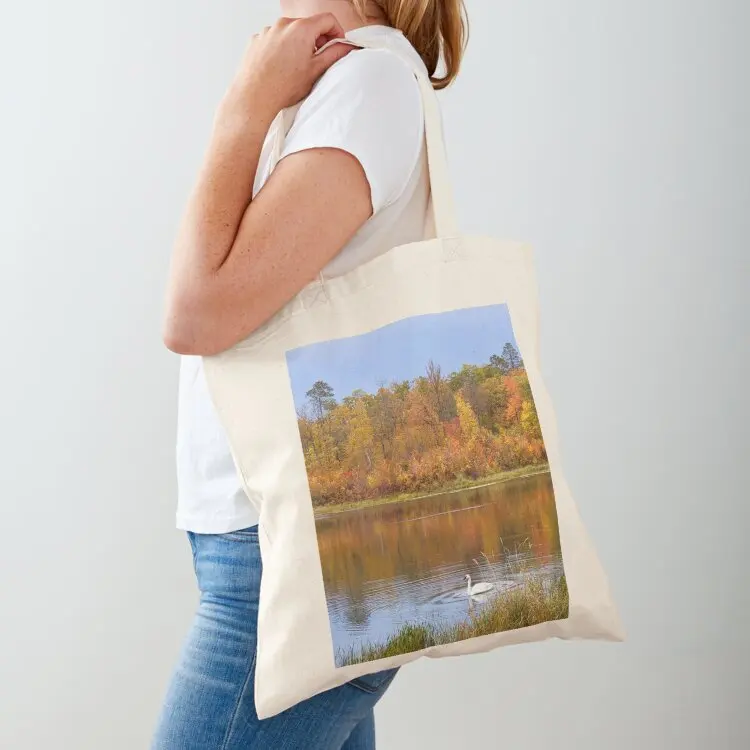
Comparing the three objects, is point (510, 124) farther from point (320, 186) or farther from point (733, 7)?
point (320, 186)

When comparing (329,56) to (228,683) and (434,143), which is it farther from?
(228,683)

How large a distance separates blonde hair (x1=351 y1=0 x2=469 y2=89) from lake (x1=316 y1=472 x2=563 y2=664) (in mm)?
396

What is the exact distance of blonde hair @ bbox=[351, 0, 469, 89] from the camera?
2.52ft

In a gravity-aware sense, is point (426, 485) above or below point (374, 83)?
below

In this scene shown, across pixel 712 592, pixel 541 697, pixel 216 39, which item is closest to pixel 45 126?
pixel 216 39

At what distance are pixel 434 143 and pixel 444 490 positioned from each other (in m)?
0.26

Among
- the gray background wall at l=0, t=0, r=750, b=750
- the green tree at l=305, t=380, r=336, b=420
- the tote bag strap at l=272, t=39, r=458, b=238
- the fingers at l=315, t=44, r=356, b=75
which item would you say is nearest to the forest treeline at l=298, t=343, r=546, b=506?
the green tree at l=305, t=380, r=336, b=420

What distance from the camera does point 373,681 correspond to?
27.9 inches

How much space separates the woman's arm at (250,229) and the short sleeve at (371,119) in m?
0.01

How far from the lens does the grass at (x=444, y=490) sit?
656 millimetres

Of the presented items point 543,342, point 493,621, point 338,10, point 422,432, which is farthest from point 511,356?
point 543,342

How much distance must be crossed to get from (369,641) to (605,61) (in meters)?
1.31

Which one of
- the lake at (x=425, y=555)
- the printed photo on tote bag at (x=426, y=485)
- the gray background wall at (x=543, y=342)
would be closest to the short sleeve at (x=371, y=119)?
the printed photo on tote bag at (x=426, y=485)

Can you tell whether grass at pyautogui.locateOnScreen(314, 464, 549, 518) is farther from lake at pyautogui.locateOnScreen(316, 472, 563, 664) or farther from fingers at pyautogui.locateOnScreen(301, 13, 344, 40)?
fingers at pyautogui.locateOnScreen(301, 13, 344, 40)
